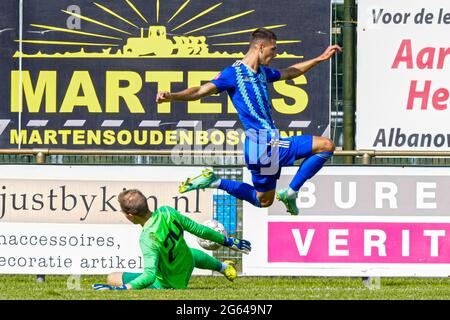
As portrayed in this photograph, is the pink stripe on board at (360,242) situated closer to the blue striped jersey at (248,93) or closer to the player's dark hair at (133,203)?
the player's dark hair at (133,203)

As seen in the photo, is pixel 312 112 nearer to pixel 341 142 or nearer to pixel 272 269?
pixel 341 142

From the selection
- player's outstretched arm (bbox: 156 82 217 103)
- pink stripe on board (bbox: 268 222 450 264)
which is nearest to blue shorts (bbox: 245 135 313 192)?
player's outstretched arm (bbox: 156 82 217 103)

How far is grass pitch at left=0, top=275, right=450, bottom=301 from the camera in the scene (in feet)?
32.4

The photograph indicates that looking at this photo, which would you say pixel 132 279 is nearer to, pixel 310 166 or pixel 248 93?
pixel 310 166

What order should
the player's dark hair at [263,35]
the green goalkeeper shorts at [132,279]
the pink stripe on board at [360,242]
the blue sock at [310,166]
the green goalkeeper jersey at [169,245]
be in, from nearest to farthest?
the player's dark hair at [263,35]
the blue sock at [310,166]
the green goalkeeper jersey at [169,245]
the green goalkeeper shorts at [132,279]
the pink stripe on board at [360,242]

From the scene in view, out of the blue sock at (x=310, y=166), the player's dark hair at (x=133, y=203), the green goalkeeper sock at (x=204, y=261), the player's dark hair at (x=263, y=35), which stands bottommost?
the green goalkeeper sock at (x=204, y=261)

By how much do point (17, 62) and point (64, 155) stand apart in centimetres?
176

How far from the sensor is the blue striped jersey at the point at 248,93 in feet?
35.0

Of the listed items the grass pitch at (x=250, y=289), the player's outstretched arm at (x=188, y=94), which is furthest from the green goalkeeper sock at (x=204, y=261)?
the player's outstretched arm at (x=188, y=94)

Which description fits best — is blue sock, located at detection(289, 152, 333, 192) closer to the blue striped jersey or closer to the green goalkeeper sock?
the blue striped jersey

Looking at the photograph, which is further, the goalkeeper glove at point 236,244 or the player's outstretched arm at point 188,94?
the goalkeeper glove at point 236,244

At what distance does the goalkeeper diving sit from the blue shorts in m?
0.98

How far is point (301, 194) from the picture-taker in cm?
1349

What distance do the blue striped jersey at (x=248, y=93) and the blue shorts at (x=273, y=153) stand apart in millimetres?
130
